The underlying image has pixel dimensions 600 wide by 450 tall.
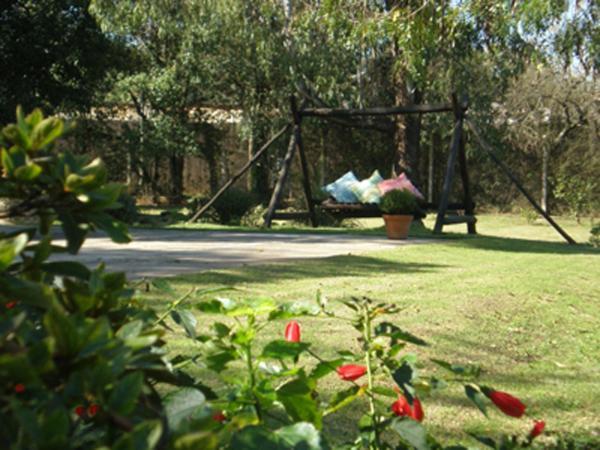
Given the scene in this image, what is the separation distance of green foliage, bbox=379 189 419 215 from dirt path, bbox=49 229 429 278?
1.34 ft

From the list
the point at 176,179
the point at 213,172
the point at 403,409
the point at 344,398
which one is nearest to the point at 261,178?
the point at 213,172

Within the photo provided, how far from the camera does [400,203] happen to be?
32.5 ft

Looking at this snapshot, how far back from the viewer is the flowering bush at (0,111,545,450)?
1.73 ft

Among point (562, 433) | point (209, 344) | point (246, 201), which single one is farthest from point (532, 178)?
point (209, 344)

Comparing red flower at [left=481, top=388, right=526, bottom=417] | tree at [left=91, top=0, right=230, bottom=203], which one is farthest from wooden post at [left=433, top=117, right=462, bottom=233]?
red flower at [left=481, top=388, right=526, bottom=417]

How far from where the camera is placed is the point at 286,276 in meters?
5.36

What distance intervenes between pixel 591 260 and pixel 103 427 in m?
7.99

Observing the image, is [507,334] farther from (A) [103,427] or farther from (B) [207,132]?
(B) [207,132]

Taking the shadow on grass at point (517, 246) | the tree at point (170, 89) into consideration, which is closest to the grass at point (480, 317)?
the shadow on grass at point (517, 246)

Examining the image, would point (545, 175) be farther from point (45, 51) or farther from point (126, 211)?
point (126, 211)

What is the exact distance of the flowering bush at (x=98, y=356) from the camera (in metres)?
0.53

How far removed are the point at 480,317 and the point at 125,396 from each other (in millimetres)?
3823

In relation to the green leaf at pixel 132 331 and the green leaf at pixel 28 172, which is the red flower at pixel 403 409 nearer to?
the green leaf at pixel 132 331

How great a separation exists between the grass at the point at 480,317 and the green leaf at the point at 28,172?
5.86 ft
